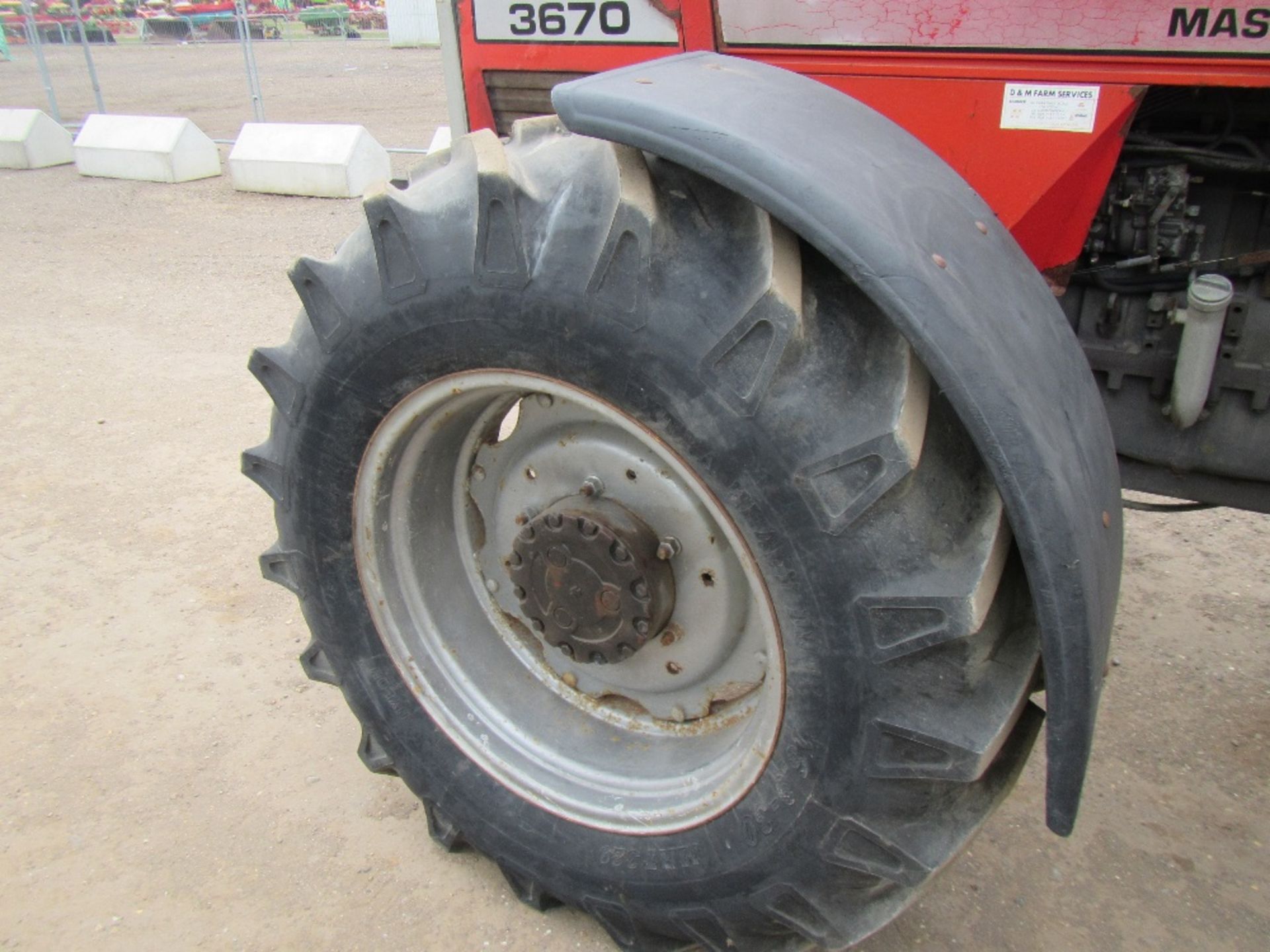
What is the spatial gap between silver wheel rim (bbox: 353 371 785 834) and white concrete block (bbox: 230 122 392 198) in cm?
626

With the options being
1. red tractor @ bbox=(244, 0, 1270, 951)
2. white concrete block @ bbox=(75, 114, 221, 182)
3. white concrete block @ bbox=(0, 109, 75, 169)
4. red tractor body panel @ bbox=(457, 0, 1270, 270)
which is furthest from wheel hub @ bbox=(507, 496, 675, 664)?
white concrete block @ bbox=(0, 109, 75, 169)

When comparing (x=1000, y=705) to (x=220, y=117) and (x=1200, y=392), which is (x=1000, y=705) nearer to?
(x=1200, y=392)

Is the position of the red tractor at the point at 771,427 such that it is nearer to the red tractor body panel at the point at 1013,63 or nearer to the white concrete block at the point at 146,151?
the red tractor body panel at the point at 1013,63

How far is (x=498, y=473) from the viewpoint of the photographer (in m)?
2.04

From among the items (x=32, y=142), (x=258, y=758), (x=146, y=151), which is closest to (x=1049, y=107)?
(x=258, y=758)

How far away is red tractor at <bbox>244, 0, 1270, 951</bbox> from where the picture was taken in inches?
54.9

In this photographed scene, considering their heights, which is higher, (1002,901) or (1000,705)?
(1000,705)

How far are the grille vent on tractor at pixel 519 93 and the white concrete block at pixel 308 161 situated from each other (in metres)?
5.46

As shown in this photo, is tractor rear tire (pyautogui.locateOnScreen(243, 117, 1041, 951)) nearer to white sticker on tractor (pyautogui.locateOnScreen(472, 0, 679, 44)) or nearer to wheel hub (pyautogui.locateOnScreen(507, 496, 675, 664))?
wheel hub (pyautogui.locateOnScreen(507, 496, 675, 664))

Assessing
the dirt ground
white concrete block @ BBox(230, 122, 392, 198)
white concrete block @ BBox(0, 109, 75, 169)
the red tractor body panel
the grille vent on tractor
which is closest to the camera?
the red tractor body panel

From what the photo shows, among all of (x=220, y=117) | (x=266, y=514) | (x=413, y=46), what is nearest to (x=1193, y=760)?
(x=266, y=514)

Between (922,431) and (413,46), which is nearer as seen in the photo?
(922,431)

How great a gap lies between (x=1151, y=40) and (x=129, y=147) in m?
9.00

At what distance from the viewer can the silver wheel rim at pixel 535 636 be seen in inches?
70.2
